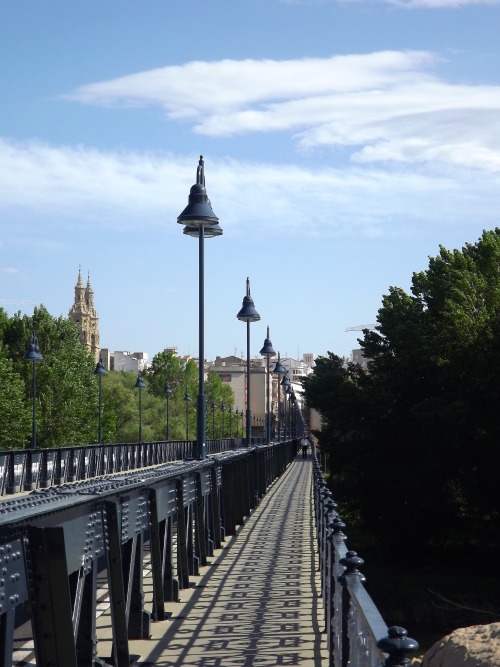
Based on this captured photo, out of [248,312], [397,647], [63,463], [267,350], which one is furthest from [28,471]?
[397,647]

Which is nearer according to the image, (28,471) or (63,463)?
(28,471)

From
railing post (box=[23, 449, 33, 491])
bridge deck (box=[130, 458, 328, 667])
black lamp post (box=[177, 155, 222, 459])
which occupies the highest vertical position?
black lamp post (box=[177, 155, 222, 459])

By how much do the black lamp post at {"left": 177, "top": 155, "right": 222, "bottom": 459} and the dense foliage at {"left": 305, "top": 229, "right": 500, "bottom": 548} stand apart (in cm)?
2670

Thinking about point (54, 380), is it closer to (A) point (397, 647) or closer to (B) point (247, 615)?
(B) point (247, 615)

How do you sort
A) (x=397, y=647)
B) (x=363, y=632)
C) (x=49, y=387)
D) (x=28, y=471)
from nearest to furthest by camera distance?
(x=397, y=647) → (x=363, y=632) → (x=28, y=471) → (x=49, y=387)

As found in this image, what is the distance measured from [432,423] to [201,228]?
29.6 meters

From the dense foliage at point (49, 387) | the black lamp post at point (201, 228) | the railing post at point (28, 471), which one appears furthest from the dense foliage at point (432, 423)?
the black lamp post at point (201, 228)

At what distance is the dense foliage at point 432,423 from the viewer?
4856cm

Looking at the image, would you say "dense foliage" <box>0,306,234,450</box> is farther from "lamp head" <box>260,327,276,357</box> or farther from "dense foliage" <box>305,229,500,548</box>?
"lamp head" <box>260,327,276,357</box>

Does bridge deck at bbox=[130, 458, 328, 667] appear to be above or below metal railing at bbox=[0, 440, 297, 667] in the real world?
below

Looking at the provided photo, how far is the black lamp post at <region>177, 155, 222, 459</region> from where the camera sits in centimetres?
2050

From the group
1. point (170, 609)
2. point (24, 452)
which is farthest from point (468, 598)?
point (170, 609)

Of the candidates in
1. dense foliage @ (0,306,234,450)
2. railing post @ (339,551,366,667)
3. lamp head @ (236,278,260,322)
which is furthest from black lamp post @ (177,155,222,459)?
dense foliage @ (0,306,234,450)

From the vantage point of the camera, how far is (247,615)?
11125 mm
